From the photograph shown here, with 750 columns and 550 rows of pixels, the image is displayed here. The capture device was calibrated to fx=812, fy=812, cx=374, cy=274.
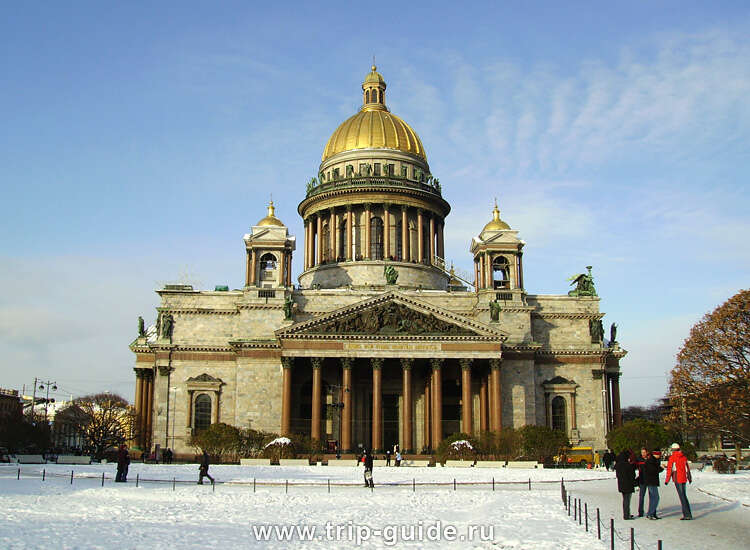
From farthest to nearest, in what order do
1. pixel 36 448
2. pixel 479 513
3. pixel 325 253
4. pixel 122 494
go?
1. pixel 36 448
2. pixel 325 253
3. pixel 122 494
4. pixel 479 513

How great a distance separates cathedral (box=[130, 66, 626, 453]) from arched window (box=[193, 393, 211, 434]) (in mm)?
97

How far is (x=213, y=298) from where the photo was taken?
70.6 meters

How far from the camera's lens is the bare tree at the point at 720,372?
4597 cm

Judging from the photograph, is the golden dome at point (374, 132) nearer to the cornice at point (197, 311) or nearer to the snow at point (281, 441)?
the cornice at point (197, 311)

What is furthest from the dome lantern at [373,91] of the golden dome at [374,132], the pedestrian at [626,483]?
the pedestrian at [626,483]

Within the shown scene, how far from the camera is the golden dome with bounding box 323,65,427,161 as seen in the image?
276 ft

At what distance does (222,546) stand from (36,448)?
80.7 m

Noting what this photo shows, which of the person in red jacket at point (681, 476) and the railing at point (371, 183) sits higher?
the railing at point (371, 183)

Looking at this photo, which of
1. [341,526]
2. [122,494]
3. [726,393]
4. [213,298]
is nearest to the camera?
[341,526]

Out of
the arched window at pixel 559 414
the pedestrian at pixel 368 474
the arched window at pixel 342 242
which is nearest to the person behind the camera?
the pedestrian at pixel 368 474

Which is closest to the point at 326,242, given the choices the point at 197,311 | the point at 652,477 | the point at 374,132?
the point at 374,132

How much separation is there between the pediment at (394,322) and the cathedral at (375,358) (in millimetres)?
86

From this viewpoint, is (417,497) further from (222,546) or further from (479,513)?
(222,546)

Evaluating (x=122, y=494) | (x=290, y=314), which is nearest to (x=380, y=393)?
(x=290, y=314)
